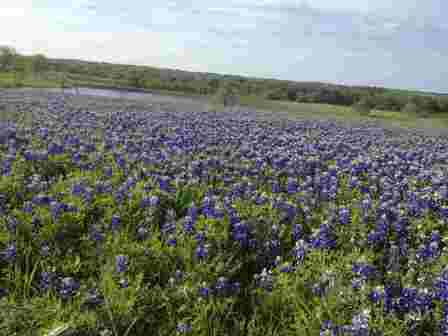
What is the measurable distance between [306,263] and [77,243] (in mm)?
2403

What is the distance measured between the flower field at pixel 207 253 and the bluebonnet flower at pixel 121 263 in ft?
0.05

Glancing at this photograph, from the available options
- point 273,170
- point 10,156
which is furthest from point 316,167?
point 10,156

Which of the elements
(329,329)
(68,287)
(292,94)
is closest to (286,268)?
(329,329)

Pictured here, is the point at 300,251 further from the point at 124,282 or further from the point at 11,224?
the point at 11,224

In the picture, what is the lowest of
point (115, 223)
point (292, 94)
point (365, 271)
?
point (365, 271)

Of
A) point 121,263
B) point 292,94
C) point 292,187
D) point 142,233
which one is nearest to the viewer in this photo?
point 121,263

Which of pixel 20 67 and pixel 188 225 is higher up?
pixel 20 67

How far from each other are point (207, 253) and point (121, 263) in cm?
86

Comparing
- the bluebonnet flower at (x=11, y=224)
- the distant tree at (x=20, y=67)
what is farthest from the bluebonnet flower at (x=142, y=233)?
the distant tree at (x=20, y=67)

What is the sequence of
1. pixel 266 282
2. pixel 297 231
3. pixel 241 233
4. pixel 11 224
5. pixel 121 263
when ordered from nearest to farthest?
pixel 121 263
pixel 266 282
pixel 11 224
pixel 241 233
pixel 297 231

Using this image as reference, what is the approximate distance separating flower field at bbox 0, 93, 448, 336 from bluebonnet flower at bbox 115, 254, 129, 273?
0.6 inches

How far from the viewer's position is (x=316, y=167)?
819 centimetres

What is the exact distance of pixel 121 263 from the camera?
3.40m

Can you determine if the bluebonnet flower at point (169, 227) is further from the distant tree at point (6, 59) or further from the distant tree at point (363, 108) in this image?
the distant tree at point (6, 59)
